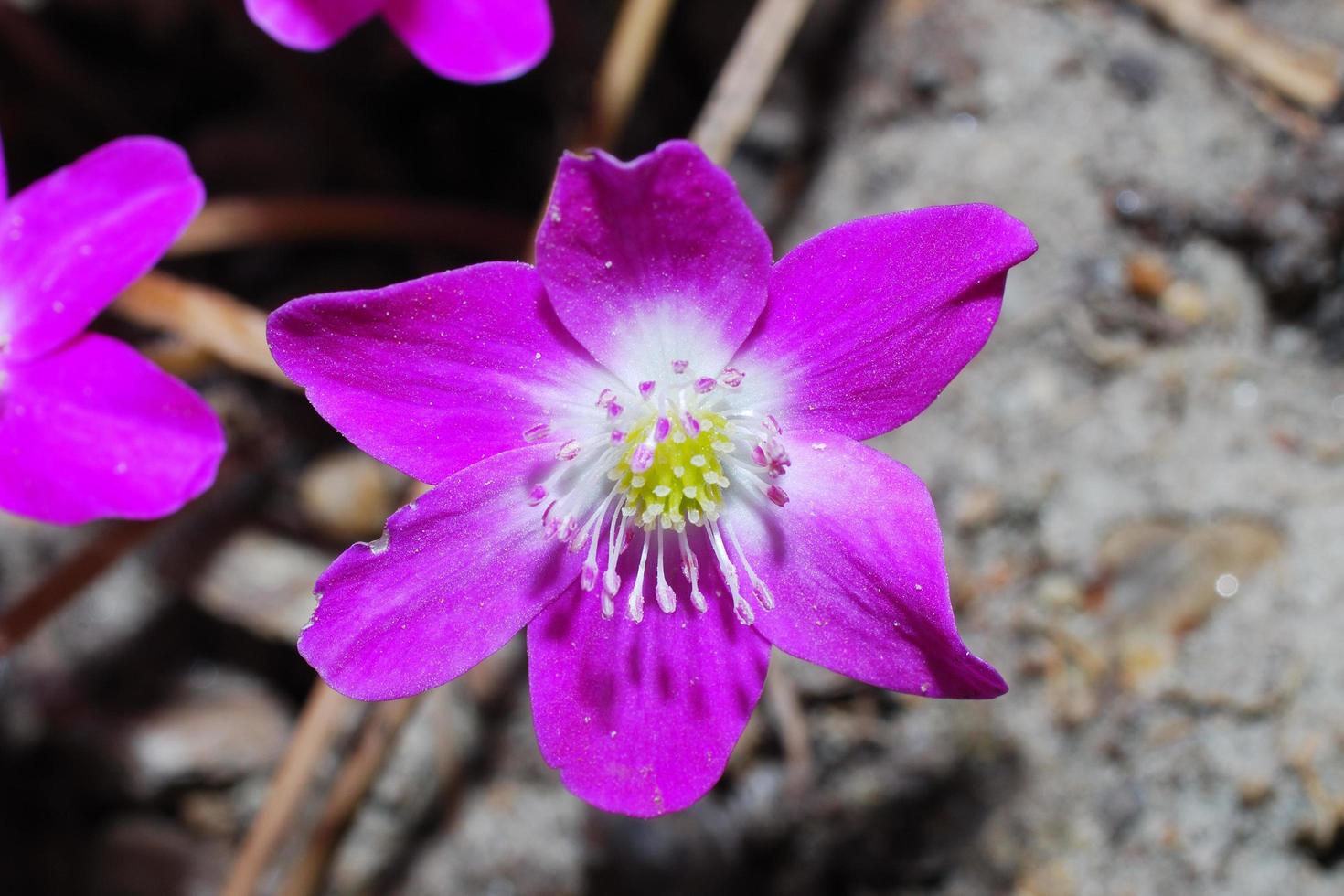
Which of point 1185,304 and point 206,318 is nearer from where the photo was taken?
point 206,318

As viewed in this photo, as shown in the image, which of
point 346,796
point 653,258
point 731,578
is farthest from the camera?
point 346,796

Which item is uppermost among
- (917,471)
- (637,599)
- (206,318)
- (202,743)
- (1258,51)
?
(1258,51)

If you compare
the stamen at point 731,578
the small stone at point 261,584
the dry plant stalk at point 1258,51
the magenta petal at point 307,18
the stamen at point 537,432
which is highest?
the dry plant stalk at point 1258,51

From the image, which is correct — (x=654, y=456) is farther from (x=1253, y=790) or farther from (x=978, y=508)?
(x=1253, y=790)

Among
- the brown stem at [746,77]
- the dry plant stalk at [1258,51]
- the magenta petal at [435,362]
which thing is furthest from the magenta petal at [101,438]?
the dry plant stalk at [1258,51]

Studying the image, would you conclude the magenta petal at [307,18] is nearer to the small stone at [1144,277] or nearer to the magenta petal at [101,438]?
the magenta petal at [101,438]

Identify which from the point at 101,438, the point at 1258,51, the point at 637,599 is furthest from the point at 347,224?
the point at 1258,51
